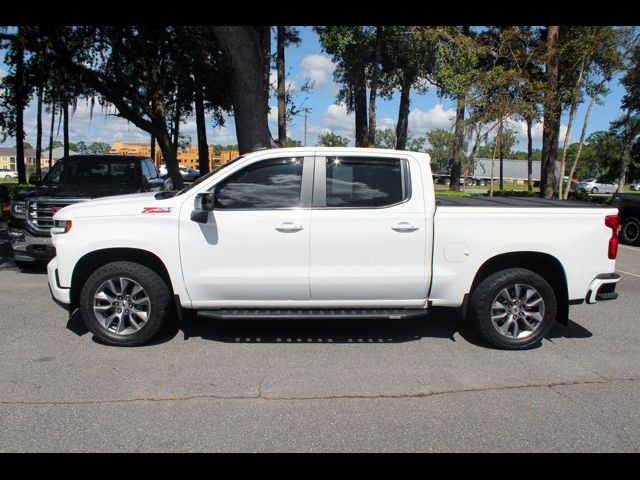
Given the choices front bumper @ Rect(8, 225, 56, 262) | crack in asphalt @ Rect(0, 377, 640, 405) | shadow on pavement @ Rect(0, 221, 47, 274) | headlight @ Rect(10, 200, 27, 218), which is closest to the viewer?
crack in asphalt @ Rect(0, 377, 640, 405)

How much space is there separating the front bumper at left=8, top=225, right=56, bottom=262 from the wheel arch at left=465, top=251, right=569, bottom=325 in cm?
652

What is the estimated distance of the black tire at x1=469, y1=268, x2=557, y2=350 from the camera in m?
5.21

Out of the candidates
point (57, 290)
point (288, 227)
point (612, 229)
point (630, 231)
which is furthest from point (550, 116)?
point (57, 290)

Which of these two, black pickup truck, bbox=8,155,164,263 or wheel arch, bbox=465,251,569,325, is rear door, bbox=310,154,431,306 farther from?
black pickup truck, bbox=8,155,164,263

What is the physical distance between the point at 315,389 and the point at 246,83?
29.1ft

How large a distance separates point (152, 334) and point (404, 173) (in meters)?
2.95

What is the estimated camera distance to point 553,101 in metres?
17.8

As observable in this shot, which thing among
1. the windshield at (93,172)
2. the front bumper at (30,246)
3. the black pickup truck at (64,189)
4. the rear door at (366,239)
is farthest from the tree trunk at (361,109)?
the rear door at (366,239)

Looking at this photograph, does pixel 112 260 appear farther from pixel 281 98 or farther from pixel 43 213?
pixel 281 98

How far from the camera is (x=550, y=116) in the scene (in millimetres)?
18219

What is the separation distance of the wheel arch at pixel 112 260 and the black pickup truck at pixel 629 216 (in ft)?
39.8

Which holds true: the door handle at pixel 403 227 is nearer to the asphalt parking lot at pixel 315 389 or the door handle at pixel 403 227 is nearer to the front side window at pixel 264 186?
the front side window at pixel 264 186

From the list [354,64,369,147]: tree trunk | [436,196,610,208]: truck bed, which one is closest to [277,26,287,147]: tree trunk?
[354,64,369,147]: tree trunk
